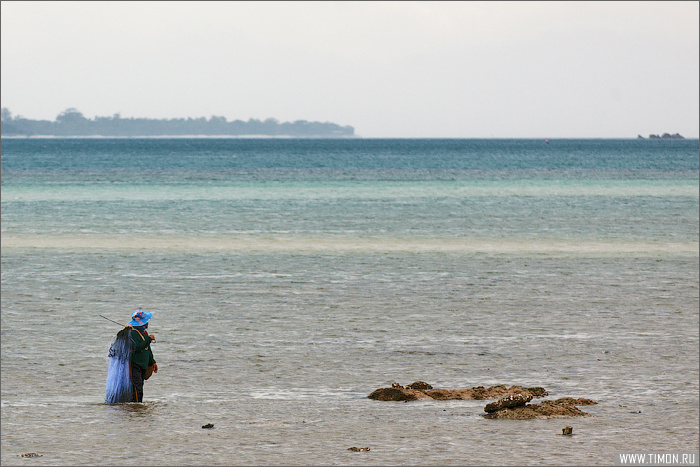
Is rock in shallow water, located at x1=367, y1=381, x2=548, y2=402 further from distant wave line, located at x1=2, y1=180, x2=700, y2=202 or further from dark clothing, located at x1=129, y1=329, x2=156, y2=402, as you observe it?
distant wave line, located at x1=2, y1=180, x2=700, y2=202

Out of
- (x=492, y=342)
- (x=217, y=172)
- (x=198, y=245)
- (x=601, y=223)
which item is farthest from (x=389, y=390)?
(x=217, y=172)

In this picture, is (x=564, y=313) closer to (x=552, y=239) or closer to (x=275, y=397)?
(x=275, y=397)

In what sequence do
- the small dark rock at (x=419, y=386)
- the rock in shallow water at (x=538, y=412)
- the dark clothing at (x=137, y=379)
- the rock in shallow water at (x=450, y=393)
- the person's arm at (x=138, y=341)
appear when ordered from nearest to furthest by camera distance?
the rock in shallow water at (x=538, y=412) → the person's arm at (x=138, y=341) → the dark clothing at (x=137, y=379) → the rock in shallow water at (x=450, y=393) → the small dark rock at (x=419, y=386)

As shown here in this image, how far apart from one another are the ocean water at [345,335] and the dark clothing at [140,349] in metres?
0.55

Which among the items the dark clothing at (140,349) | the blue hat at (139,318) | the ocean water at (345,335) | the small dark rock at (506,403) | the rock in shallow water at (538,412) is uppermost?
the blue hat at (139,318)

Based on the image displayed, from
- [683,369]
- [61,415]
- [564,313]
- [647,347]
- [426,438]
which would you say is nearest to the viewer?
[426,438]

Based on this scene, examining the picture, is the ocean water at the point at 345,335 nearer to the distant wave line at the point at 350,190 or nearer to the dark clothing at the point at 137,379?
the dark clothing at the point at 137,379

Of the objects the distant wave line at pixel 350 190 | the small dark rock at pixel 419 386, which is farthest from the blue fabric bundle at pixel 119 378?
the distant wave line at pixel 350 190

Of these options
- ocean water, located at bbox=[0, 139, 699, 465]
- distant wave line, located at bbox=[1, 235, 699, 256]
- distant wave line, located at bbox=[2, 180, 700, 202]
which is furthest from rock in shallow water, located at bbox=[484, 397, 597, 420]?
distant wave line, located at bbox=[2, 180, 700, 202]

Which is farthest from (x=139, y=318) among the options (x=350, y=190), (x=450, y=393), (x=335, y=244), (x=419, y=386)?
(x=350, y=190)

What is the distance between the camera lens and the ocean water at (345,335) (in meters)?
9.76

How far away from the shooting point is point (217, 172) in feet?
293

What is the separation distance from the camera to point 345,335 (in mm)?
15148

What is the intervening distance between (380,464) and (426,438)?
0.96 meters
